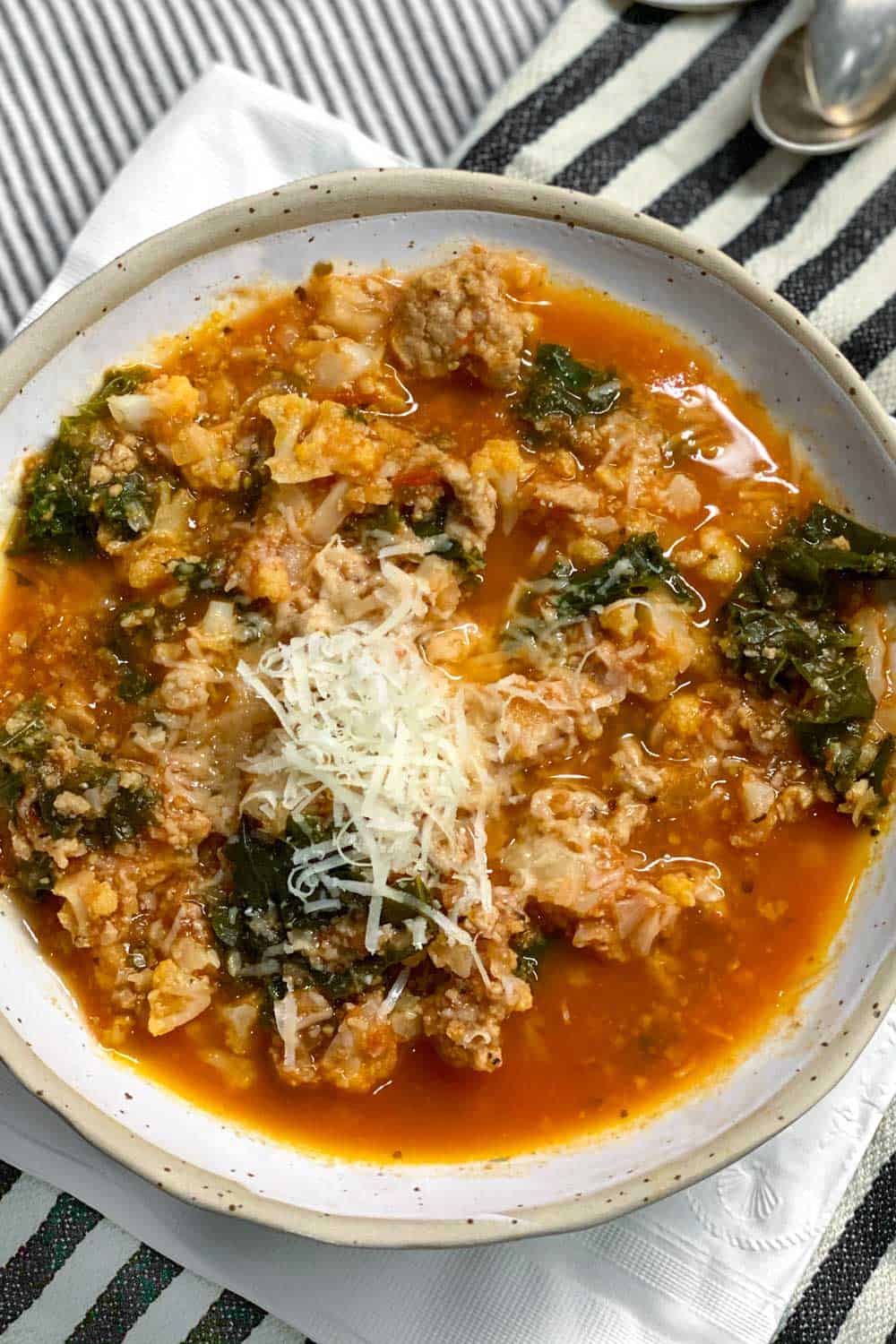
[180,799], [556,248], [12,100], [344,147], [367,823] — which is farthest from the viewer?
[12,100]

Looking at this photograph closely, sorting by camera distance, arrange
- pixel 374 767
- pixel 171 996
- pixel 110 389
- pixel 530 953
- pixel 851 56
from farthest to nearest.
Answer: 1. pixel 851 56
2. pixel 110 389
3. pixel 530 953
4. pixel 171 996
5. pixel 374 767

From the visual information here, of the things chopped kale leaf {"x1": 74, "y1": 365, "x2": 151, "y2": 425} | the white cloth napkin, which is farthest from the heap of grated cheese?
the white cloth napkin

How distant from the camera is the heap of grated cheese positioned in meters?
3.56

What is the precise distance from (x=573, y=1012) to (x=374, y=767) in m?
1.10

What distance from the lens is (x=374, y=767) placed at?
3545 millimetres

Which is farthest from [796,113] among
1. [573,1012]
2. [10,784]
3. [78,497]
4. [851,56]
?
[10,784]

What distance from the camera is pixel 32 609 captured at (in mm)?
4020

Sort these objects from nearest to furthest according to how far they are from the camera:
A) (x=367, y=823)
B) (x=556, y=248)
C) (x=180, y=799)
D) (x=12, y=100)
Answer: (x=367, y=823) → (x=180, y=799) → (x=556, y=248) → (x=12, y=100)

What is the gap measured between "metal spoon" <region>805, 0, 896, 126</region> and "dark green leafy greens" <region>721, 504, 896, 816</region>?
2.01 metres

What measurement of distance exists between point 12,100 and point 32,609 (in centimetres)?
255

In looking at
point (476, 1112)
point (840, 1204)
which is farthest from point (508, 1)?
point (840, 1204)

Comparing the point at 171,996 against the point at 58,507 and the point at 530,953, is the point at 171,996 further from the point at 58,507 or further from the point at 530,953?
the point at 58,507

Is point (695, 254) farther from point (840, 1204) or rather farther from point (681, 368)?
point (840, 1204)

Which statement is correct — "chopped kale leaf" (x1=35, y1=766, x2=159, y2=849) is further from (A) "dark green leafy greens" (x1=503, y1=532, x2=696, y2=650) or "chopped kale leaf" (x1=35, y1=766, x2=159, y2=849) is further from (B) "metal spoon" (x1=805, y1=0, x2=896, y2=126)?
(B) "metal spoon" (x1=805, y1=0, x2=896, y2=126)
